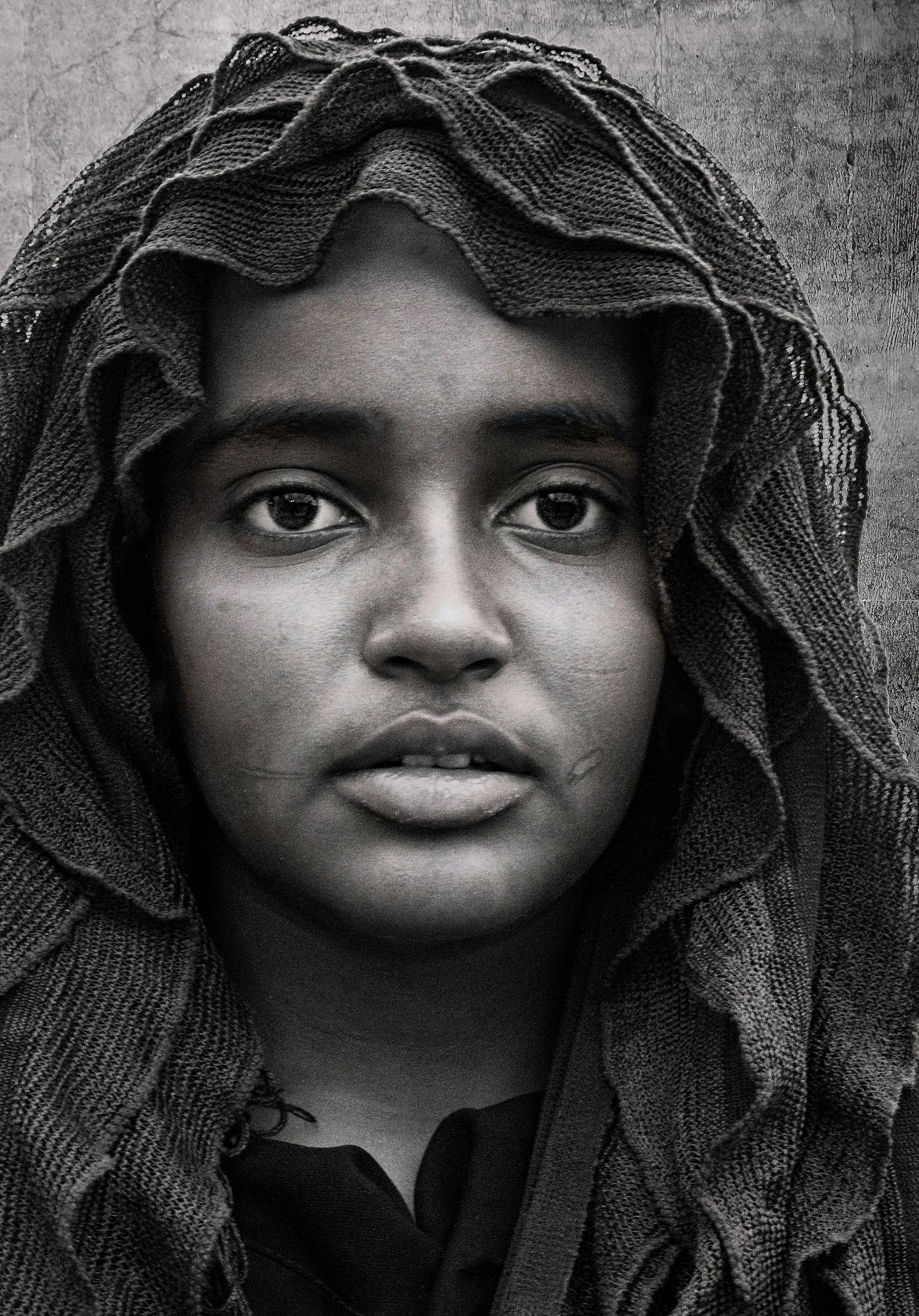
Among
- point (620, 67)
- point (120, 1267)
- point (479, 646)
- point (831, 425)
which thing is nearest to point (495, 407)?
point (479, 646)

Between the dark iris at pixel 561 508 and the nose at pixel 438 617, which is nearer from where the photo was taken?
the nose at pixel 438 617

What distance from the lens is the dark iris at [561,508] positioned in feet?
4.83

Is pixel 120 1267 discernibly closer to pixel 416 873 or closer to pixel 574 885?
pixel 416 873

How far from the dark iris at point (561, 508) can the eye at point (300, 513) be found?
6.4 inches

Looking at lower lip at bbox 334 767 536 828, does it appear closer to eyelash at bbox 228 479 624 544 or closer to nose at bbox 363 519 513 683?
nose at bbox 363 519 513 683

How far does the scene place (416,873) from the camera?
137 centimetres

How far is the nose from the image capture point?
1341 millimetres

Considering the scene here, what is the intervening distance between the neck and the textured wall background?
91 cm

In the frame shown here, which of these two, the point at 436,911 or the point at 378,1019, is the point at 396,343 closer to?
the point at 436,911

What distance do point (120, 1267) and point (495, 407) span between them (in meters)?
0.73

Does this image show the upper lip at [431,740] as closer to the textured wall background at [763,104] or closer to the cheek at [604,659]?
the cheek at [604,659]

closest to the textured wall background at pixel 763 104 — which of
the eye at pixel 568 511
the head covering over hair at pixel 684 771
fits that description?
the head covering over hair at pixel 684 771

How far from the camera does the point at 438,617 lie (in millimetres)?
1340

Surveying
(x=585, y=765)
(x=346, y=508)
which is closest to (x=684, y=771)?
(x=585, y=765)
